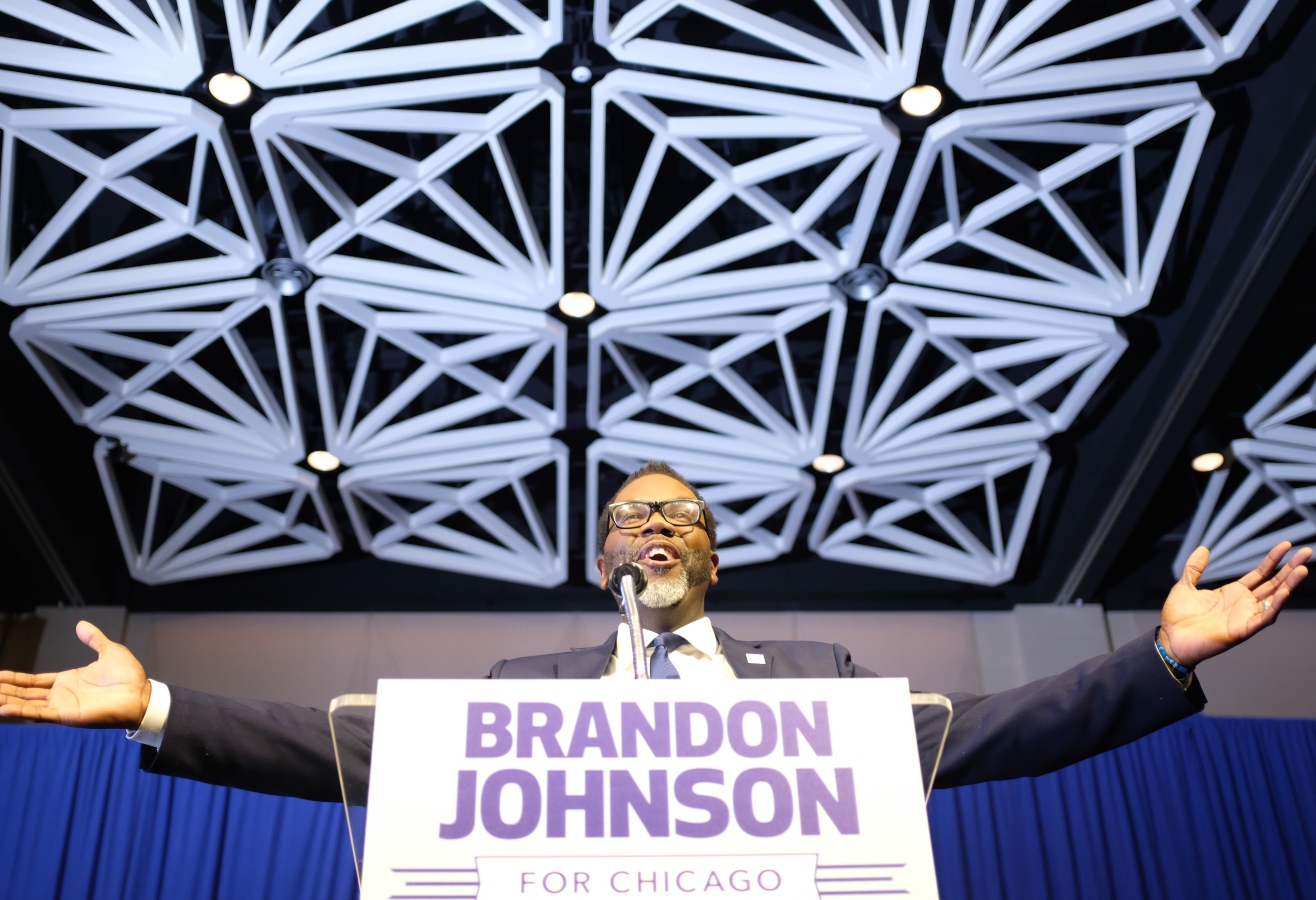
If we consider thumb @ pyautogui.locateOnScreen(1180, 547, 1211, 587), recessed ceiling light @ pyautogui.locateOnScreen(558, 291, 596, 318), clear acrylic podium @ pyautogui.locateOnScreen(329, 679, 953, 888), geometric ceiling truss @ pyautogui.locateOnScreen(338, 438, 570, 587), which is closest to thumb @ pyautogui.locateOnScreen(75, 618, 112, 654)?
clear acrylic podium @ pyautogui.locateOnScreen(329, 679, 953, 888)

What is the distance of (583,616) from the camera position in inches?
480

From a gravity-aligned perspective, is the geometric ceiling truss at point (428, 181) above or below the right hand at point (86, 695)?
above

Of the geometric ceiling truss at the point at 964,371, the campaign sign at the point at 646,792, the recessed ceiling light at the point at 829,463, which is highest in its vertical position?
the geometric ceiling truss at the point at 964,371

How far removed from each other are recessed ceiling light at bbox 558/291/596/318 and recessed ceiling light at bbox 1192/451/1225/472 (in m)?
5.70

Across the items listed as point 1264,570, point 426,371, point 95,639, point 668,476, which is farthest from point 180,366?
point 1264,570

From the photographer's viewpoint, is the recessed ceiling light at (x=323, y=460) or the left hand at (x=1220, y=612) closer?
the left hand at (x=1220, y=612)

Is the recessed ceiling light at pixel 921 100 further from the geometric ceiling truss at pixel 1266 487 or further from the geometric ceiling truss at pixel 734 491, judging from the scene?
the geometric ceiling truss at pixel 1266 487

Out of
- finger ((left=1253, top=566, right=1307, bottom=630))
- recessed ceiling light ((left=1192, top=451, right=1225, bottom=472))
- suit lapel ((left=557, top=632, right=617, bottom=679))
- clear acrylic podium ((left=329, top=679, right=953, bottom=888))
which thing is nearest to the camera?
clear acrylic podium ((left=329, top=679, right=953, bottom=888))

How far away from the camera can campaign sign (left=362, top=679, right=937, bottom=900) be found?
178 cm

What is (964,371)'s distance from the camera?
9117 millimetres

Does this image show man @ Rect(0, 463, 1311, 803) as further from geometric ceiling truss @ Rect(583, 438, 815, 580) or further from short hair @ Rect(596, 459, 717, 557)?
geometric ceiling truss @ Rect(583, 438, 815, 580)

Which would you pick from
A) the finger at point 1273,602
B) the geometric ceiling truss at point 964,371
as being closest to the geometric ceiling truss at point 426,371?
the geometric ceiling truss at point 964,371

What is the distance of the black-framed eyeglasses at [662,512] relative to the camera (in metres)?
3.22

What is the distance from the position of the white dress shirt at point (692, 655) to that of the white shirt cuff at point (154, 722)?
3.53 feet
